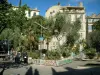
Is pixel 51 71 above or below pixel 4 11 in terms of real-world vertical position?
below

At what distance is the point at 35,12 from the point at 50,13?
11.9 metres

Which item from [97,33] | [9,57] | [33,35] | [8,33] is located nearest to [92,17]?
[97,33]

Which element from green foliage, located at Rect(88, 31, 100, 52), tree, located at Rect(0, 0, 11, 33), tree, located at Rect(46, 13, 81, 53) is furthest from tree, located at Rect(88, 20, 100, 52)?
tree, located at Rect(0, 0, 11, 33)

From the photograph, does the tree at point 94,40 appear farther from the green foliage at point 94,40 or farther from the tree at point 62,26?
the tree at point 62,26

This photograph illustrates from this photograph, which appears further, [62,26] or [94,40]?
[94,40]

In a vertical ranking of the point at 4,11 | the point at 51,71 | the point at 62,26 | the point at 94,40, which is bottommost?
the point at 51,71

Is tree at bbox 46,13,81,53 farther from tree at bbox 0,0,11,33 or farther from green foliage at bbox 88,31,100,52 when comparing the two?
green foliage at bbox 88,31,100,52

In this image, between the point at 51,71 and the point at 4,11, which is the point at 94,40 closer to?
the point at 4,11

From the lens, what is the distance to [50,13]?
7269cm

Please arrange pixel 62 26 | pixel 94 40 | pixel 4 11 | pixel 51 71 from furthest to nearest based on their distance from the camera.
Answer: pixel 94 40 → pixel 62 26 → pixel 4 11 → pixel 51 71

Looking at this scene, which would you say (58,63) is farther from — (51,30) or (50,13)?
(50,13)

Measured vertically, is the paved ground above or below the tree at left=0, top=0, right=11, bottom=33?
below

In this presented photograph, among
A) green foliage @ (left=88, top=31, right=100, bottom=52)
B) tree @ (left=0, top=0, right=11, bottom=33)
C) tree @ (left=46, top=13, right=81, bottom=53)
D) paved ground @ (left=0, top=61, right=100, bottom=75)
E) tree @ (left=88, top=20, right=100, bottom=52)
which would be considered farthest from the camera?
green foliage @ (left=88, top=31, right=100, bottom=52)

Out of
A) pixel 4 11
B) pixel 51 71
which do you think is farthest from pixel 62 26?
pixel 51 71
